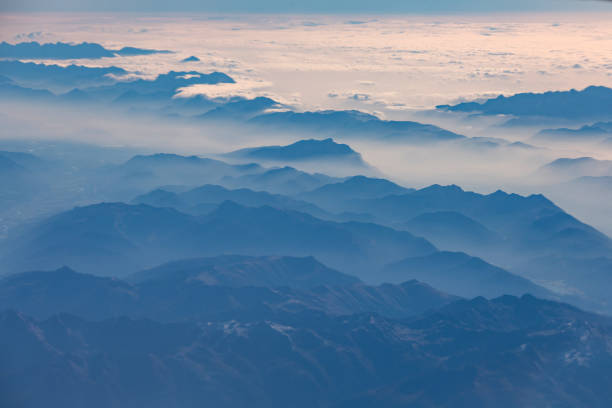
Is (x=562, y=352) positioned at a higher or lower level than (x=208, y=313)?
higher

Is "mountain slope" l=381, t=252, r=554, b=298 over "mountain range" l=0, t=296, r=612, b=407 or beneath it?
beneath

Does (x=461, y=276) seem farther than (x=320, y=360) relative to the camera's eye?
Yes

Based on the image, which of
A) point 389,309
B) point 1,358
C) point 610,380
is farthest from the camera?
point 389,309

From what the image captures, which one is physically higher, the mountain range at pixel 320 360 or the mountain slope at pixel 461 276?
the mountain range at pixel 320 360

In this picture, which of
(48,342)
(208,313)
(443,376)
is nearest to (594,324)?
(443,376)

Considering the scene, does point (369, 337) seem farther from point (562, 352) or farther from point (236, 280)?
point (236, 280)

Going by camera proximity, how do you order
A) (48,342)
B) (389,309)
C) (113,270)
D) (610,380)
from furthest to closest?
(113,270) → (389,309) → (48,342) → (610,380)

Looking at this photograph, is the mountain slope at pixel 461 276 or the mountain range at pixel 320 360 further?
the mountain slope at pixel 461 276

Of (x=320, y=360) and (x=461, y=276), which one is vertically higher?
(x=320, y=360)

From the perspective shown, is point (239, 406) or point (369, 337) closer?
point (239, 406)

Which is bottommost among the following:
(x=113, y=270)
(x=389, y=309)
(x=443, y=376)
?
(x=113, y=270)

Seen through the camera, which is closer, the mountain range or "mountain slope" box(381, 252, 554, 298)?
the mountain range
